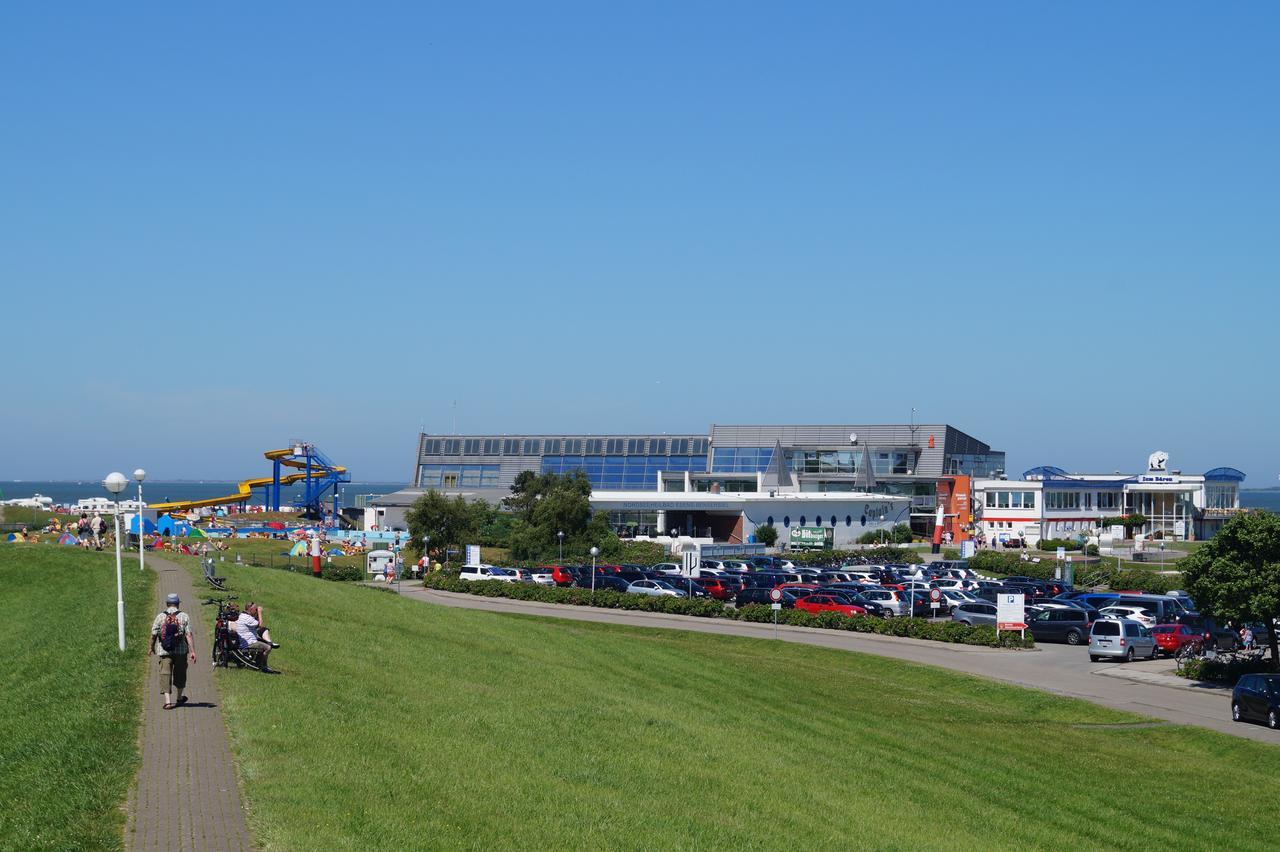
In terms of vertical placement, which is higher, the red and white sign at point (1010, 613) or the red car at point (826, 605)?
the red and white sign at point (1010, 613)

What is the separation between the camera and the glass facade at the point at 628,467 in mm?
108625

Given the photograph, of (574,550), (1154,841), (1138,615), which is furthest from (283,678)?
(574,550)

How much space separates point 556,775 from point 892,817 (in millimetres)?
4629

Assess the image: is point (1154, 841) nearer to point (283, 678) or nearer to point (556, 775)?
point (556, 775)

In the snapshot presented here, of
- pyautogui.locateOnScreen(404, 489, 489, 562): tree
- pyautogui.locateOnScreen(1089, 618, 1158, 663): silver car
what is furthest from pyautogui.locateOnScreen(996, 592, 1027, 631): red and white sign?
pyautogui.locateOnScreen(404, 489, 489, 562): tree

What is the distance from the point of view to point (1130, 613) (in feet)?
153

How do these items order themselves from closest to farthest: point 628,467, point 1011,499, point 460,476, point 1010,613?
1. point 1010,613
2. point 1011,499
3. point 628,467
4. point 460,476

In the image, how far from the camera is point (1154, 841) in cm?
1781

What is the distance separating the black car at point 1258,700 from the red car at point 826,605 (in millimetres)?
20277

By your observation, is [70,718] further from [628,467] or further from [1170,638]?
[628,467]

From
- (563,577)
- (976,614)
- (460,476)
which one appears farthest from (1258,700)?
(460,476)

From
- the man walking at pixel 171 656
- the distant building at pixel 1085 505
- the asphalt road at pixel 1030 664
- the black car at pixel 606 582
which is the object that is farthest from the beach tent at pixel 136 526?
the distant building at pixel 1085 505

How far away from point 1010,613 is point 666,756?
2858cm

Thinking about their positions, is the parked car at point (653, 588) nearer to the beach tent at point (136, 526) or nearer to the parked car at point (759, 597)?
the parked car at point (759, 597)
